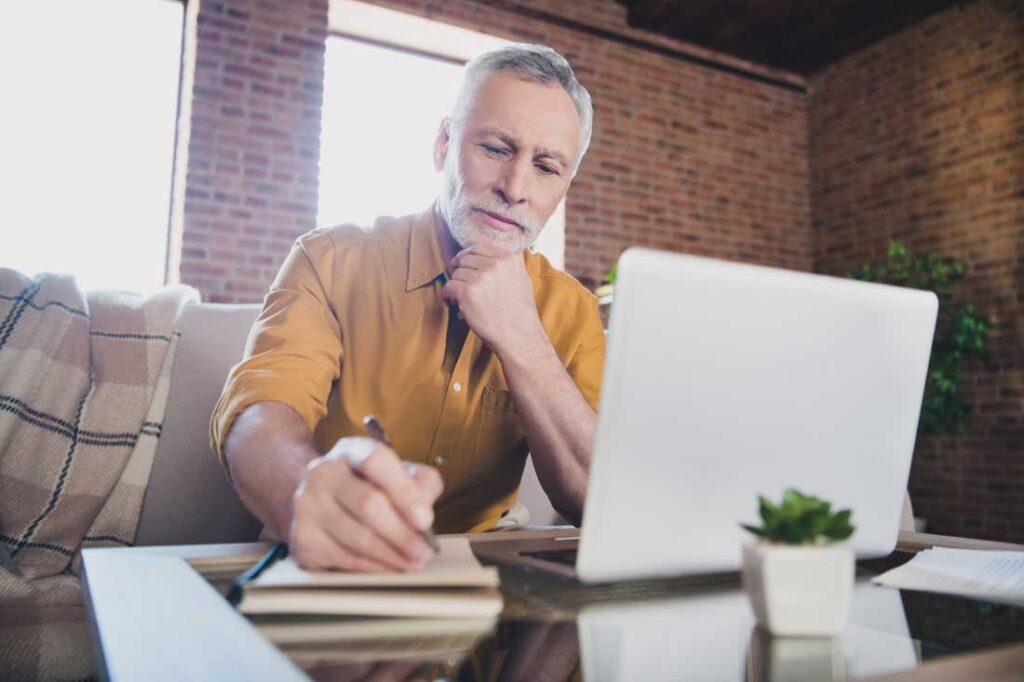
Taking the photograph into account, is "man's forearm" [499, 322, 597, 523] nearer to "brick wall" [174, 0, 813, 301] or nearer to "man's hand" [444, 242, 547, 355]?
"man's hand" [444, 242, 547, 355]

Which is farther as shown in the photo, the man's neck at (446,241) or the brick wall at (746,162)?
Result: the brick wall at (746,162)

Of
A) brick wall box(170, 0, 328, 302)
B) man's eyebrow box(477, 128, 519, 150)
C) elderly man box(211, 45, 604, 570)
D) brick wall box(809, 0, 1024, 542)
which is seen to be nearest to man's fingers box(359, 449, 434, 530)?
elderly man box(211, 45, 604, 570)

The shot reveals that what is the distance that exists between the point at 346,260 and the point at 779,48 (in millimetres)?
5485

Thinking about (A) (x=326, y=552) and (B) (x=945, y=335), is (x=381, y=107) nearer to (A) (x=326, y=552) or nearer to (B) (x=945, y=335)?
(B) (x=945, y=335)

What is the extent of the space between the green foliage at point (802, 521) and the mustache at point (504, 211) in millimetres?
1002

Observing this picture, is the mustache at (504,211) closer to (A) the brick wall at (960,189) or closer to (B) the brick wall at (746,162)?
(B) the brick wall at (746,162)

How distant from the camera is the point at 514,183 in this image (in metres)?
1.51

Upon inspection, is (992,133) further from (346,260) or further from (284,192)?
(346,260)

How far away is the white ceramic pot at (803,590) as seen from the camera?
587mm

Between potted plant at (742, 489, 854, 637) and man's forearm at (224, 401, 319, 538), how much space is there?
1.48 ft

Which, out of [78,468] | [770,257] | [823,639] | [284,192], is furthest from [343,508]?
[770,257]

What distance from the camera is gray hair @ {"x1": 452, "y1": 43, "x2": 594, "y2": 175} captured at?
154 centimetres

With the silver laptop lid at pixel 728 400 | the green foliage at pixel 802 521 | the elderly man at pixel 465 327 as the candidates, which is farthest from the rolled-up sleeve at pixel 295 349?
the green foliage at pixel 802 521

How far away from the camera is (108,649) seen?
1.63ft
